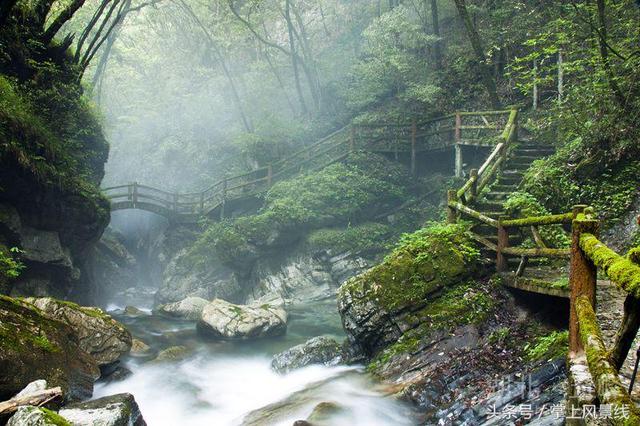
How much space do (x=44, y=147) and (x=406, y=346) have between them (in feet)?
37.7

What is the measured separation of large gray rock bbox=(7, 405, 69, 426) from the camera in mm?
4520

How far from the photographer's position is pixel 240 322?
41.0 ft

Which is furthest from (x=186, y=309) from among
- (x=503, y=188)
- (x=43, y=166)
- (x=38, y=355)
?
(x=503, y=188)

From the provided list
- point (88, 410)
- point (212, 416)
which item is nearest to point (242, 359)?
point (212, 416)

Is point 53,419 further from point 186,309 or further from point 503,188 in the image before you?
point 186,309

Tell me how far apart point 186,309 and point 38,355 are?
385 inches

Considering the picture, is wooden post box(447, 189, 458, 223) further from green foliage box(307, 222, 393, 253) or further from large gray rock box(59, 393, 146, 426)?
green foliage box(307, 222, 393, 253)

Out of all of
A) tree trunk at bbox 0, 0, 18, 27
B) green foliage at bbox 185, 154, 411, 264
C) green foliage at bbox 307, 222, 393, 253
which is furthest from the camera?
green foliage at bbox 185, 154, 411, 264

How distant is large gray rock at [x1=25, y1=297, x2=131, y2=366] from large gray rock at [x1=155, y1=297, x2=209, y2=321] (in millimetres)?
6395

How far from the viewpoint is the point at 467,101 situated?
762 inches

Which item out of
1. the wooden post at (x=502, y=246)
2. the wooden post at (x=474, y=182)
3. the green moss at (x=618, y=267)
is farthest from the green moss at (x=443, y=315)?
the green moss at (x=618, y=267)

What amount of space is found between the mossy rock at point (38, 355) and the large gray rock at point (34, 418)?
1484 mm

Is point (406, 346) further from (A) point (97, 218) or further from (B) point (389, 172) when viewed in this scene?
(B) point (389, 172)

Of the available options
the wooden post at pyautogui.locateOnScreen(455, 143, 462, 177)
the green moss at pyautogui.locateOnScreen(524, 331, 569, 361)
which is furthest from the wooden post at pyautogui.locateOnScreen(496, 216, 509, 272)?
the wooden post at pyautogui.locateOnScreen(455, 143, 462, 177)
